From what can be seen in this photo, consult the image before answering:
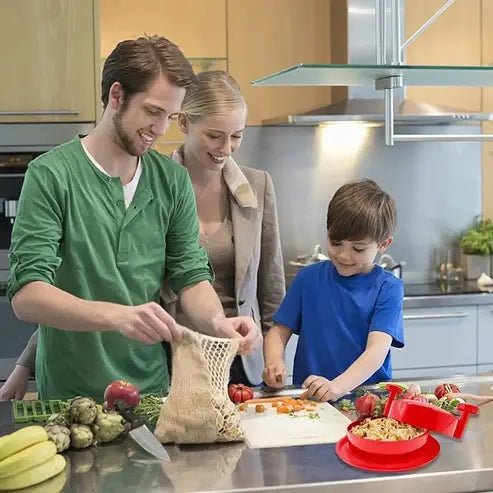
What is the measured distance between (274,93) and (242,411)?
7.25 ft

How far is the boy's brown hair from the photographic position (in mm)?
1944

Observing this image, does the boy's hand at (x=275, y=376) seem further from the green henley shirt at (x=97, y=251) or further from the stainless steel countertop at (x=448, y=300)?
the stainless steel countertop at (x=448, y=300)

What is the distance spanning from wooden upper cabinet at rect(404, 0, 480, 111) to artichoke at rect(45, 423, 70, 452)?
266 cm

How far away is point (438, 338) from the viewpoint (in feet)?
11.1

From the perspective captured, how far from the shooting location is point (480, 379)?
1.91 metres

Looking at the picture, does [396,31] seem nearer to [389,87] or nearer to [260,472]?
[389,87]

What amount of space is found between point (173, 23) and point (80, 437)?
2.44 metres

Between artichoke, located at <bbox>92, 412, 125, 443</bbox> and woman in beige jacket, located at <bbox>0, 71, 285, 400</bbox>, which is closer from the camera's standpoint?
artichoke, located at <bbox>92, 412, 125, 443</bbox>

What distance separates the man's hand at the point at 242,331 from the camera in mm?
1594

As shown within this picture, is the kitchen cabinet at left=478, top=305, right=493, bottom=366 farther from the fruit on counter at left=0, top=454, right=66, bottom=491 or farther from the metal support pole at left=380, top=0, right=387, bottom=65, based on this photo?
the fruit on counter at left=0, top=454, right=66, bottom=491

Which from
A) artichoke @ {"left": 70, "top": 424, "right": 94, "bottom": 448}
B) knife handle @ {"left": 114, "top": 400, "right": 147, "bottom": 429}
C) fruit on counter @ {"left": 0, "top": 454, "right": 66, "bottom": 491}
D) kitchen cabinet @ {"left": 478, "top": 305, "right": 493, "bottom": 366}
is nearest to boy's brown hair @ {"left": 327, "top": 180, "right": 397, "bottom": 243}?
knife handle @ {"left": 114, "top": 400, "right": 147, "bottom": 429}

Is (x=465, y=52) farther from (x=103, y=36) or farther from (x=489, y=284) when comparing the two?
(x=103, y=36)

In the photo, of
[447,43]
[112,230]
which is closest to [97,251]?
[112,230]

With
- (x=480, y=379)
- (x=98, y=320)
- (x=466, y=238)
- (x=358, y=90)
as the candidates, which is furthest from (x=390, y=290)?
(x=466, y=238)
